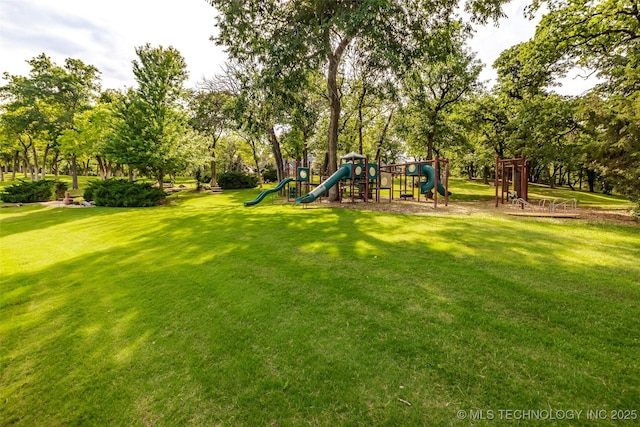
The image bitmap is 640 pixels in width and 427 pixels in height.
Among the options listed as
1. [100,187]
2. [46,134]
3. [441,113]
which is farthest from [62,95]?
[441,113]

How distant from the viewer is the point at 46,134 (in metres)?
31.5

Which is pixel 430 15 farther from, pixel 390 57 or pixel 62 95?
pixel 62 95

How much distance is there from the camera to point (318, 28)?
13930 millimetres

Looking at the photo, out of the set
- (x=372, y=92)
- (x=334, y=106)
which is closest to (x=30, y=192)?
(x=334, y=106)

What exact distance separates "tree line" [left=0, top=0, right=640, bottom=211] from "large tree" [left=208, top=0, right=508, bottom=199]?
8cm

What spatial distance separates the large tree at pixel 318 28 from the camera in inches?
536

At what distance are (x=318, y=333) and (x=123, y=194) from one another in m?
20.5

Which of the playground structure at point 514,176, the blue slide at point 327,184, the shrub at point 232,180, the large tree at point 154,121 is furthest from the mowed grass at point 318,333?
the shrub at point 232,180

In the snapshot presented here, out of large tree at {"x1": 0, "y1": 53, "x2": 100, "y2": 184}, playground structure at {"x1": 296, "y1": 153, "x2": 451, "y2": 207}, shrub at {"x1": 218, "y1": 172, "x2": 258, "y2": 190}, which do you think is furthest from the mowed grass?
large tree at {"x1": 0, "y1": 53, "x2": 100, "y2": 184}

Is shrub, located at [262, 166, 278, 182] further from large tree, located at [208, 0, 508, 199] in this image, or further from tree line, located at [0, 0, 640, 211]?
large tree, located at [208, 0, 508, 199]

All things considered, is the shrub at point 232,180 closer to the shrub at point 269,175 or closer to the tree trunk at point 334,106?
the shrub at point 269,175

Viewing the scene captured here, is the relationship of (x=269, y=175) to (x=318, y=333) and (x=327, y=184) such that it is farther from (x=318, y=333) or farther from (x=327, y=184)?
(x=318, y=333)

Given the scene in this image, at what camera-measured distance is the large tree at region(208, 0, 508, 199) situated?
13.6 m

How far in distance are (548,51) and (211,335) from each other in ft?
66.5
